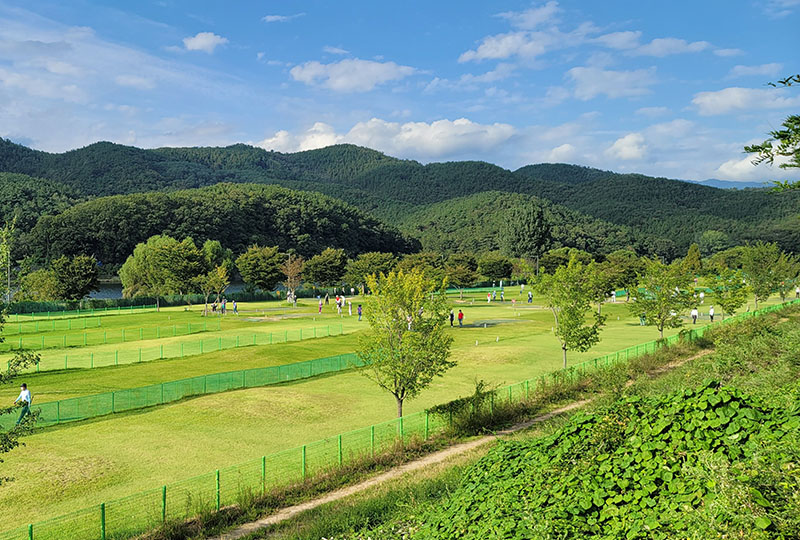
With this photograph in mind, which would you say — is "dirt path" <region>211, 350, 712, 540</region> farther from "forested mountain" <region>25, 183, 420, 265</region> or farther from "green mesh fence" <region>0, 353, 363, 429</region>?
"forested mountain" <region>25, 183, 420, 265</region>

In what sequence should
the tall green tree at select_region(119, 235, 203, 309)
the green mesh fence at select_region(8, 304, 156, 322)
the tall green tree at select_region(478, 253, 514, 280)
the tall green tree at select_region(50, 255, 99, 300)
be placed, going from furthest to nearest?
the tall green tree at select_region(478, 253, 514, 280), the tall green tree at select_region(119, 235, 203, 309), the tall green tree at select_region(50, 255, 99, 300), the green mesh fence at select_region(8, 304, 156, 322)

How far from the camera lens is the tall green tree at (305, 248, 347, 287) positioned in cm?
11025

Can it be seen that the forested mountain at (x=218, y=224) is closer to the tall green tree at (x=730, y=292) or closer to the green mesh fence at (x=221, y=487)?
the tall green tree at (x=730, y=292)

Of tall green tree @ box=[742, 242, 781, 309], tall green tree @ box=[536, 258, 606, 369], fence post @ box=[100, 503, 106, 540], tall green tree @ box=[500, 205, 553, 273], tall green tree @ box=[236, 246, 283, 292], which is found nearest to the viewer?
fence post @ box=[100, 503, 106, 540]

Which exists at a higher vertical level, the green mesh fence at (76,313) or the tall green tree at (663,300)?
the tall green tree at (663,300)

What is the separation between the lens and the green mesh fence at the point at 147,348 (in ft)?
125

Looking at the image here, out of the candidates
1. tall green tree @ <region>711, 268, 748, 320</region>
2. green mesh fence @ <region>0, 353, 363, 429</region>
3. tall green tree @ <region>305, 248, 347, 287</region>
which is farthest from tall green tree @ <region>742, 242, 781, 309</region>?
tall green tree @ <region>305, 248, 347, 287</region>

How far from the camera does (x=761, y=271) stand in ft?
215

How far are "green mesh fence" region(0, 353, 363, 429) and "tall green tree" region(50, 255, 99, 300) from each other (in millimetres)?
63730

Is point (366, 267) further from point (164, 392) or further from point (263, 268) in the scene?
point (164, 392)

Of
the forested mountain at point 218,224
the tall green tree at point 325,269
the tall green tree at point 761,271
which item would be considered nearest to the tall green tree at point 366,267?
the tall green tree at point 325,269

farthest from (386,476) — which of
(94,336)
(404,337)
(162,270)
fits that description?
(162,270)

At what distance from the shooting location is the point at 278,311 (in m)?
75.1

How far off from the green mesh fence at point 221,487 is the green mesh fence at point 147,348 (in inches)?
968
